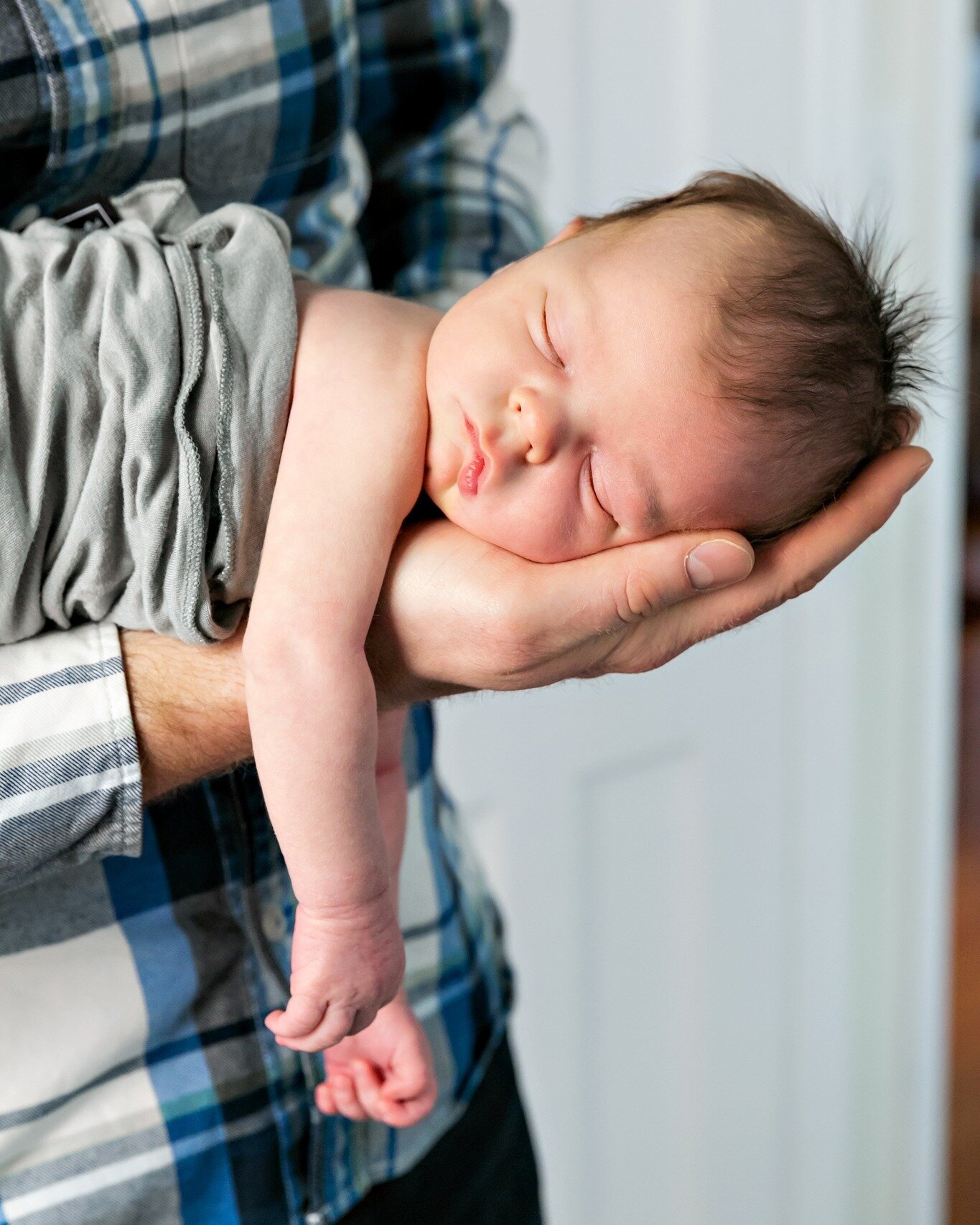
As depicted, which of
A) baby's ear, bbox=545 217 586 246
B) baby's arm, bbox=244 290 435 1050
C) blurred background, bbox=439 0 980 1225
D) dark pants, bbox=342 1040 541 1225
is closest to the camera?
baby's arm, bbox=244 290 435 1050

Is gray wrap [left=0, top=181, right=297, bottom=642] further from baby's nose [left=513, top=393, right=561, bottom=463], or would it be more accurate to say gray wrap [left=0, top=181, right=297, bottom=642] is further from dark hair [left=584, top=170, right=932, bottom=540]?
dark hair [left=584, top=170, right=932, bottom=540]

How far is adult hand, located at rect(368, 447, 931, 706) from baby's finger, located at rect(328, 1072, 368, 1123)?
0.28m

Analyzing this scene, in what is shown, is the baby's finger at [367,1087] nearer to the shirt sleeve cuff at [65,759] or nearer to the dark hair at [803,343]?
the shirt sleeve cuff at [65,759]

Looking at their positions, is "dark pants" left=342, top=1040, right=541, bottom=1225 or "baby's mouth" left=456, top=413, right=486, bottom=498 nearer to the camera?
"baby's mouth" left=456, top=413, right=486, bottom=498

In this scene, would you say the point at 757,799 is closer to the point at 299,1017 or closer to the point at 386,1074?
the point at 386,1074

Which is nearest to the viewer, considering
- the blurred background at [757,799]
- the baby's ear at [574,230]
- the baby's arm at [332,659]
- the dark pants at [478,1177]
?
the baby's arm at [332,659]

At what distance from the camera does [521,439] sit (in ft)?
2.24

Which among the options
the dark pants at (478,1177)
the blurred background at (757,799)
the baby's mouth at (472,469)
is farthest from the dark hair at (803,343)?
the blurred background at (757,799)

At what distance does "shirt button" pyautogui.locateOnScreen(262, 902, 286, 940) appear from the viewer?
86cm

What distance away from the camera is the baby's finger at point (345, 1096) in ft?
2.72

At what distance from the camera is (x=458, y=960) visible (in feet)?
3.18

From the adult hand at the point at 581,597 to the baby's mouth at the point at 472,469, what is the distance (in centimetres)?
3

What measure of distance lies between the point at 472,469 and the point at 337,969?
0.92ft

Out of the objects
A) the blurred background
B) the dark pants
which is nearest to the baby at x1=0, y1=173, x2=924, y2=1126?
the dark pants
